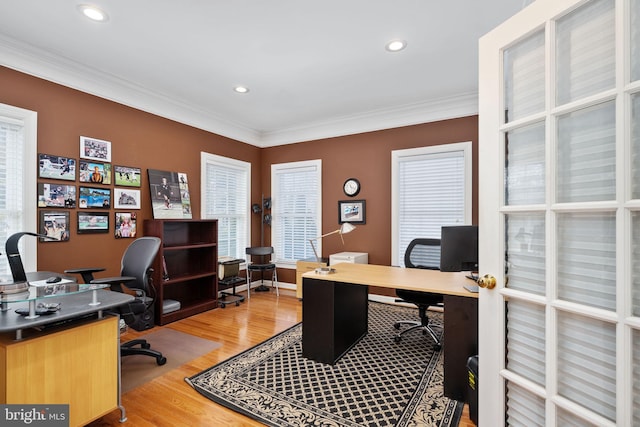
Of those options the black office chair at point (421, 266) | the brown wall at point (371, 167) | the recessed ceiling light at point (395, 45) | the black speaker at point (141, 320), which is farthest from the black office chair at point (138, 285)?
the recessed ceiling light at point (395, 45)

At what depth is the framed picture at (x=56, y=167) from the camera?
9.22ft

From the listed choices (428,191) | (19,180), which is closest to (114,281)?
(19,180)

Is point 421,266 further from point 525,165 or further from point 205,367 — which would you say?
point 205,367

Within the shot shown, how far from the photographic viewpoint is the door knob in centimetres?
131

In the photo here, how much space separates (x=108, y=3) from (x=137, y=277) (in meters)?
2.27

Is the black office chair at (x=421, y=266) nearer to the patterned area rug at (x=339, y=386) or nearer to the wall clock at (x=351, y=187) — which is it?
the patterned area rug at (x=339, y=386)

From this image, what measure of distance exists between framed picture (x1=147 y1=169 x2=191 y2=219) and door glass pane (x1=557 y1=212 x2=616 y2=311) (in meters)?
4.07

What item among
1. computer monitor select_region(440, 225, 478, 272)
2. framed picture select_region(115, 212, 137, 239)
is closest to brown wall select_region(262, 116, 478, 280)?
computer monitor select_region(440, 225, 478, 272)

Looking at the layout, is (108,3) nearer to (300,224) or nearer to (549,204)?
(549,204)

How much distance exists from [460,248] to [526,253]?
1.12m

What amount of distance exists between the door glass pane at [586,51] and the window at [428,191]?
3.01 m

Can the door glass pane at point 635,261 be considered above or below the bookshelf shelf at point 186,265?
above

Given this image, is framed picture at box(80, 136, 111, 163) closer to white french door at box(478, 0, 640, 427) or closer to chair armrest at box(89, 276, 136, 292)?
chair armrest at box(89, 276, 136, 292)

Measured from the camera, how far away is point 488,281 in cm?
132
